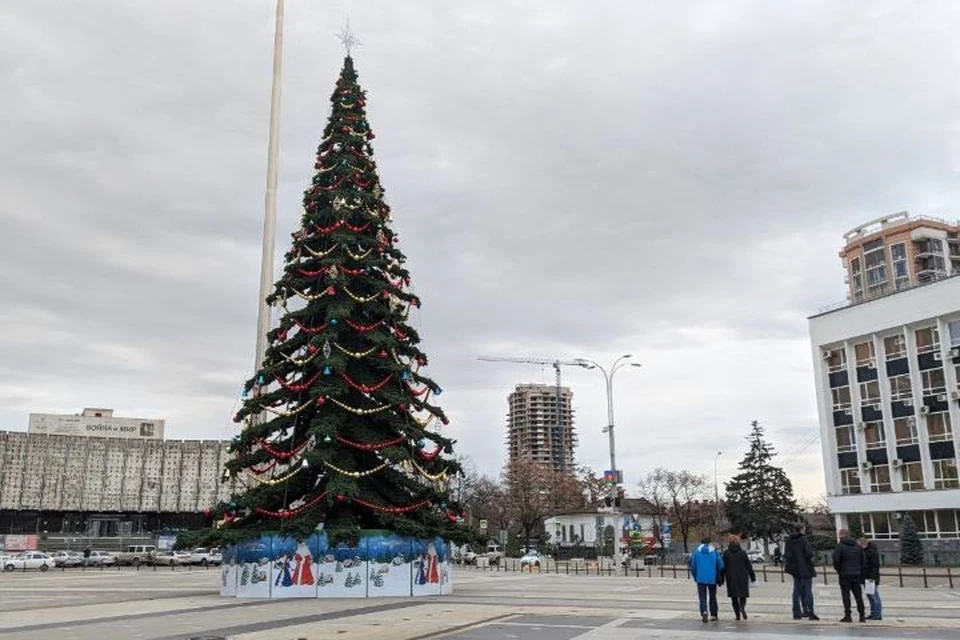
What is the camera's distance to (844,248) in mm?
135625

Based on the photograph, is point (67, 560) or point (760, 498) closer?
point (67, 560)

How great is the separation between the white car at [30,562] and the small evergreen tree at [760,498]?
5569 cm

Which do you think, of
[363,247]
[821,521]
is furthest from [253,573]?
[821,521]

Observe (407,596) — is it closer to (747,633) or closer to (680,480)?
(747,633)

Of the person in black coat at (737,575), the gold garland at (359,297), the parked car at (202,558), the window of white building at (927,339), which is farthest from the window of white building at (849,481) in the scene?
the person in black coat at (737,575)

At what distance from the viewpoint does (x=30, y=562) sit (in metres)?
56.8

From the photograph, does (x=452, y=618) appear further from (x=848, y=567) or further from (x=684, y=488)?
(x=684, y=488)

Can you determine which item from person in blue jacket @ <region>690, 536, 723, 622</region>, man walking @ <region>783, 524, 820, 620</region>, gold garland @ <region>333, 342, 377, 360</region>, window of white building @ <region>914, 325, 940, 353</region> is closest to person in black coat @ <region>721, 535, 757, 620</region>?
person in blue jacket @ <region>690, 536, 723, 622</region>

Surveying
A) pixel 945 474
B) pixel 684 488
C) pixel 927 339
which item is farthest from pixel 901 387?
pixel 684 488

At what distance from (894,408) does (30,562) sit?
62.9 meters

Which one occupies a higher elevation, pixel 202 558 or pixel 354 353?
pixel 354 353

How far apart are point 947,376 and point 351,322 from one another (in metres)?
48.3

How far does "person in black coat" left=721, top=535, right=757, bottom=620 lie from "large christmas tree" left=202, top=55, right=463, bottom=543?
10.5 m

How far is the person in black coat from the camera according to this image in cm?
1617
